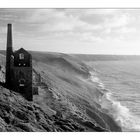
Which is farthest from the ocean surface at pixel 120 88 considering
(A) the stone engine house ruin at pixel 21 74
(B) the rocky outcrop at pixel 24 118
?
(A) the stone engine house ruin at pixel 21 74

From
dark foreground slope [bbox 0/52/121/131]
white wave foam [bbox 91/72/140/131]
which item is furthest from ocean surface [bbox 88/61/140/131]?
dark foreground slope [bbox 0/52/121/131]

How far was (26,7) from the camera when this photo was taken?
1058cm

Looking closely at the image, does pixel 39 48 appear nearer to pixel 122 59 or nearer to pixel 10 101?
pixel 10 101

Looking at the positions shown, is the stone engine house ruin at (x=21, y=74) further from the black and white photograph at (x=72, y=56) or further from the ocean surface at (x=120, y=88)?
the ocean surface at (x=120, y=88)

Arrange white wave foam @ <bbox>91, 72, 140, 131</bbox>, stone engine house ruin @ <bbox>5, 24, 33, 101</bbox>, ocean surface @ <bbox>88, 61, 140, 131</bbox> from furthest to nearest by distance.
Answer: stone engine house ruin @ <bbox>5, 24, 33, 101</bbox> < ocean surface @ <bbox>88, 61, 140, 131</bbox> < white wave foam @ <bbox>91, 72, 140, 131</bbox>

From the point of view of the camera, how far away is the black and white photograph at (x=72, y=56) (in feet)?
34.5

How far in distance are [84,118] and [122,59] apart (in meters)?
2.65

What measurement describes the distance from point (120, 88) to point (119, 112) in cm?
93

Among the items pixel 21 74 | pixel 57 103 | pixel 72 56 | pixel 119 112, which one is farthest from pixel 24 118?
pixel 119 112

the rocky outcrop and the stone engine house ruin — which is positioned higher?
the stone engine house ruin

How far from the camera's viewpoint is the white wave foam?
10.3 m

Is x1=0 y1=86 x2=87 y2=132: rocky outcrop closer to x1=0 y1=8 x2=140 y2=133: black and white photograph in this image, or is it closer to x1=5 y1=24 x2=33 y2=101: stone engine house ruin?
x1=0 y1=8 x2=140 y2=133: black and white photograph
